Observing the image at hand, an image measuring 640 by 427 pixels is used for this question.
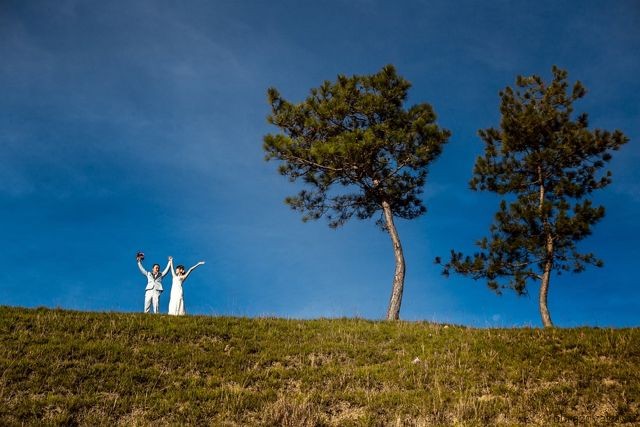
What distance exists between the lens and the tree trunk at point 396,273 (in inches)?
824

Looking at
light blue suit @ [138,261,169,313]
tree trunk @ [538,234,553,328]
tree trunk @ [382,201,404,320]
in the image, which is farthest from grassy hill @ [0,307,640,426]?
tree trunk @ [538,234,553,328]

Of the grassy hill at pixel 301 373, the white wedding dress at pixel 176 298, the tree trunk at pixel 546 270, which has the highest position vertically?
the tree trunk at pixel 546 270

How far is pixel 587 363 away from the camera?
11.7m

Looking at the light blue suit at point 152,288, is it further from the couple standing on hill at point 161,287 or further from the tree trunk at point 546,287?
the tree trunk at point 546,287

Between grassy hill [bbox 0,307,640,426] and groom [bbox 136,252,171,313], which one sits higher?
Answer: groom [bbox 136,252,171,313]

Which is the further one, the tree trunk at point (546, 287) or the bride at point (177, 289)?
the tree trunk at point (546, 287)

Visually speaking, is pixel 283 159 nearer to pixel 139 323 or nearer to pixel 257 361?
pixel 139 323

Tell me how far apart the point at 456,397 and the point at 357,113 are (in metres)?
15.8

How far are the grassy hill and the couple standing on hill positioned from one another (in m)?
3.04

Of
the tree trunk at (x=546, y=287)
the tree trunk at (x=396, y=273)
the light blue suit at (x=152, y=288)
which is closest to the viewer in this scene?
the light blue suit at (x=152, y=288)

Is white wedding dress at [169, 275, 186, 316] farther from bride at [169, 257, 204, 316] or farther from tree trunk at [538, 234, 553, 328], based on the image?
tree trunk at [538, 234, 553, 328]

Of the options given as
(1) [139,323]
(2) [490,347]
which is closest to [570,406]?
(2) [490,347]

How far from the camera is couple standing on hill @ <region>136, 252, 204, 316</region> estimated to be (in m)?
18.4

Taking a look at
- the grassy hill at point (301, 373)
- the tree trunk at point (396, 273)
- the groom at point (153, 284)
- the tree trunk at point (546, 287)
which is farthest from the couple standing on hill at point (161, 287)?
the tree trunk at point (546, 287)
